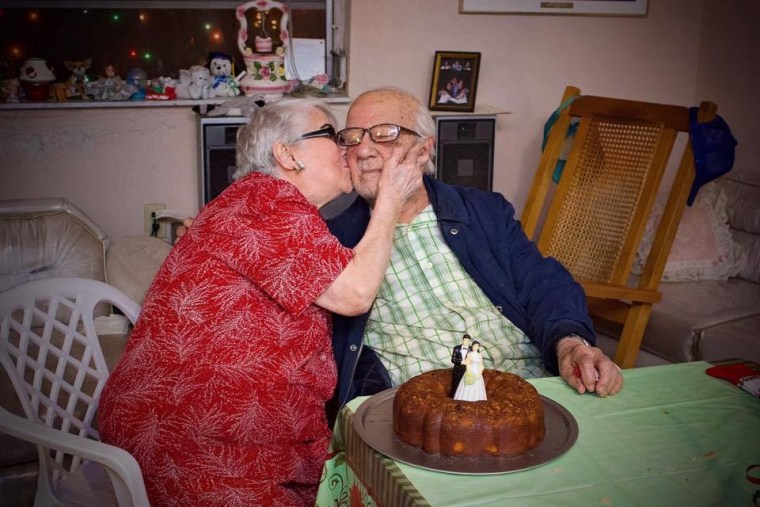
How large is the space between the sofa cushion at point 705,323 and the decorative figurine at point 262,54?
1845 millimetres

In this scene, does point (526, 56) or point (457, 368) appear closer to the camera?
point (457, 368)

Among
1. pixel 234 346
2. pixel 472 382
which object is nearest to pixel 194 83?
pixel 234 346

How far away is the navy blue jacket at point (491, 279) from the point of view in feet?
6.54

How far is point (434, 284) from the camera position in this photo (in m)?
2.14

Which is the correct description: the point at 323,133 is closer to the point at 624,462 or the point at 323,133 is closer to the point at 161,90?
the point at 624,462

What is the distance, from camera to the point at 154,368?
1.62 m

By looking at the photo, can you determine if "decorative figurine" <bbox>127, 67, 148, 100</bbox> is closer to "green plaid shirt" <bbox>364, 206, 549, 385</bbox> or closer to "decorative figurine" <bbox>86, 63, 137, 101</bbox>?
"decorative figurine" <bbox>86, 63, 137, 101</bbox>

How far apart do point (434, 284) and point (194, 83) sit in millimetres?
1852

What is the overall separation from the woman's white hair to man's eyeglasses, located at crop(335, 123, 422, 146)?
11.2 inches

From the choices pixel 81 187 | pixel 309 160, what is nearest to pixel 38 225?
pixel 81 187

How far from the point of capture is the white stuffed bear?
11.5 feet

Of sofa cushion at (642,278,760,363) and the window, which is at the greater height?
the window

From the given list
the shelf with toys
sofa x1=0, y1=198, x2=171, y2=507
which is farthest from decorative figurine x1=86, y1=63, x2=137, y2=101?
sofa x1=0, y1=198, x2=171, y2=507

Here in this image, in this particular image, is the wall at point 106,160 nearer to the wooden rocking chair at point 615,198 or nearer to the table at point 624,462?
the wooden rocking chair at point 615,198
